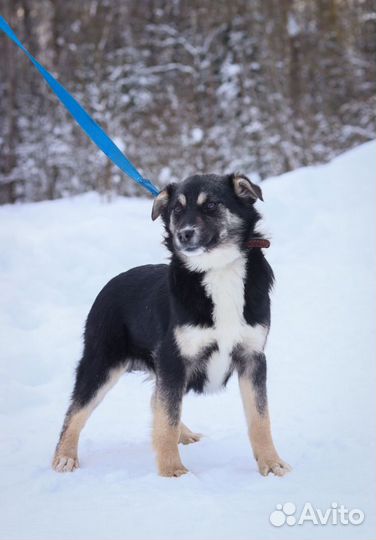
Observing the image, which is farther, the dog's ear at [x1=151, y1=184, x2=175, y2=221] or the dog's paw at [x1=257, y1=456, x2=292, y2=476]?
the dog's ear at [x1=151, y1=184, x2=175, y2=221]

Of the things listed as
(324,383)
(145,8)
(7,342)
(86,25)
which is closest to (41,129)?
(86,25)

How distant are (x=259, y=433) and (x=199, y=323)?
0.82 m

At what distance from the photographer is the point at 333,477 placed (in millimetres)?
3795

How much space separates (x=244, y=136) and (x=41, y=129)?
6175mm

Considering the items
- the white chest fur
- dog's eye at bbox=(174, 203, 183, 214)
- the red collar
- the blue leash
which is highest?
the blue leash

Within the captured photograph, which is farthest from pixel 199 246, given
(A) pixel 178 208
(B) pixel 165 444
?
(B) pixel 165 444

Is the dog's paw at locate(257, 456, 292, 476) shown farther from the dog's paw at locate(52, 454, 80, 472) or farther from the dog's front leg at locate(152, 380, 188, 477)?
the dog's paw at locate(52, 454, 80, 472)

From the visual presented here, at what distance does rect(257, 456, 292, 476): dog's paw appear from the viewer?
378 centimetres

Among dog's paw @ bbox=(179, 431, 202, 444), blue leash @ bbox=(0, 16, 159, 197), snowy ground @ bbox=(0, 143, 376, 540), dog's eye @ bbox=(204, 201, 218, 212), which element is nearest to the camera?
snowy ground @ bbox=(0, 143, 376, 540)

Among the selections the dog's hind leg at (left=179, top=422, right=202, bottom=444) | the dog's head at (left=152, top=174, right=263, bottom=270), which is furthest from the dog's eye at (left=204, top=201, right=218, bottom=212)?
the dog's hind leg at (left=179, top=422, right=202, bottom=444)

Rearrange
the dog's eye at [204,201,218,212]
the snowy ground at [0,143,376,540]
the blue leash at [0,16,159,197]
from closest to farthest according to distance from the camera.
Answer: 1. the snowy ground at [0,143,376,540]
2. the dog's eye at [204,201,218,212]
3. the blue leash at [0,16,159,197]

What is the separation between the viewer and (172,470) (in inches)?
146

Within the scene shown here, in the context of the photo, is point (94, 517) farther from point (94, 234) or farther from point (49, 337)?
point (94, 234)

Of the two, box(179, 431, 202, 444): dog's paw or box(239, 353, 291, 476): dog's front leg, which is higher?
box(239, 353, 291, 476): dog's front leg
